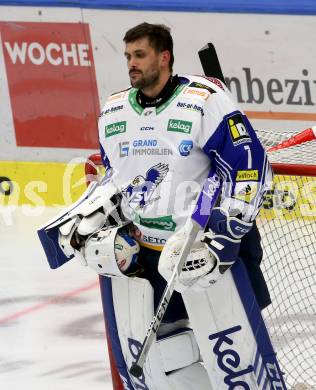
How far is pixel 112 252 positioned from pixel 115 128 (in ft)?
1.23

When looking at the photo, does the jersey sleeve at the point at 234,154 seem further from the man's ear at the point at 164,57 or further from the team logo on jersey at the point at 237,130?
the man's ear at the point at 164,57

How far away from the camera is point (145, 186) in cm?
381

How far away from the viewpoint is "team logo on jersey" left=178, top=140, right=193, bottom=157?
A: 370 cm

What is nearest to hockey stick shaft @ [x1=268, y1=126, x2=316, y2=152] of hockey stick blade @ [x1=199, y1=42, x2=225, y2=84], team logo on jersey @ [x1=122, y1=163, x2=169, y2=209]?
hockey stick blade @ [x1=199, y1=42, x2=225, y2=84]

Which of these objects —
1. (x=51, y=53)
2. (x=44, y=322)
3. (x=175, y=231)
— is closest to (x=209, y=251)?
(x=175, y=231)

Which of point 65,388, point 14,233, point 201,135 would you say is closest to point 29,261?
point 14,233

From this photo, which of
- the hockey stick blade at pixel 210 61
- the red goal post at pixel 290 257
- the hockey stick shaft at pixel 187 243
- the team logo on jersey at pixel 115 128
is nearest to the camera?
the hockey stick shaft at pixel 187 243

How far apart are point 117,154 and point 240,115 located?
407mm

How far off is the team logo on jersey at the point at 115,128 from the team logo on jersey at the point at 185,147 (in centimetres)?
22

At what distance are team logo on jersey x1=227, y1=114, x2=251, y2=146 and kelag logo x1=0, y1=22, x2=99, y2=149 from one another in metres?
3.33

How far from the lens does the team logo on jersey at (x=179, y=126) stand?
3699 mm

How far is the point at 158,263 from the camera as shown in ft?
12.5

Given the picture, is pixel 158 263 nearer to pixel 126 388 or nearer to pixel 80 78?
pixel 126 388

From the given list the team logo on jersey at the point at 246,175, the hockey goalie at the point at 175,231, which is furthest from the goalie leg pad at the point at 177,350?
the team logo on jersey at the point at 246,175
